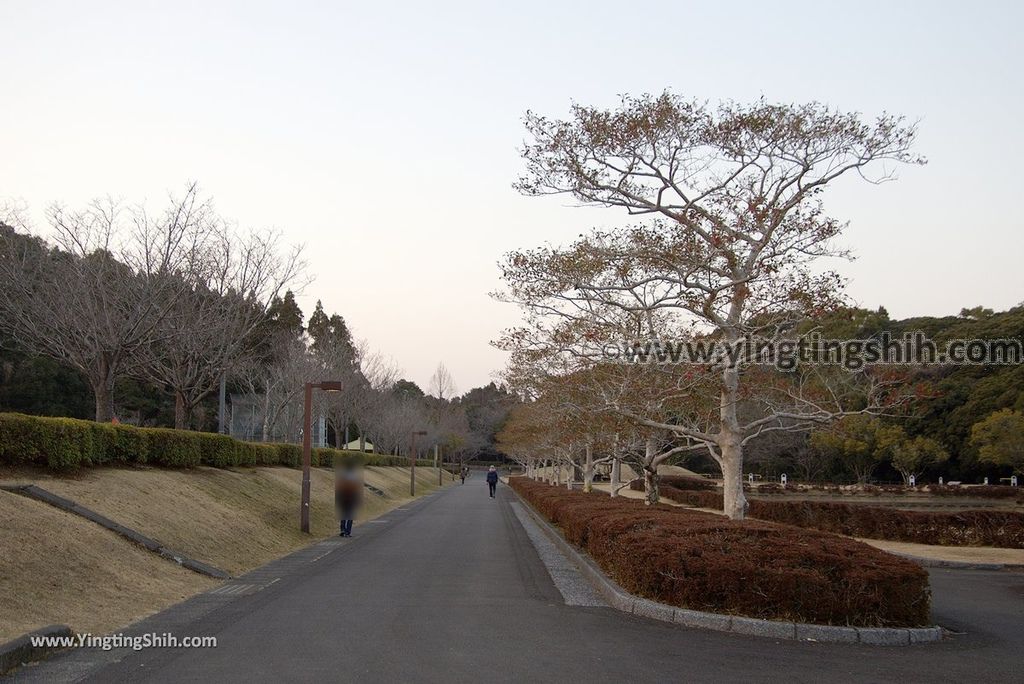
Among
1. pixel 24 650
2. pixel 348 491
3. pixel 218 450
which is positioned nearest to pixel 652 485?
pixel 348 491

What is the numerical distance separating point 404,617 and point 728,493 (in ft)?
25.7

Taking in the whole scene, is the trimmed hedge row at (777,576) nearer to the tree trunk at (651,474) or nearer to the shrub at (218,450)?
the tree trunk at (651,474)

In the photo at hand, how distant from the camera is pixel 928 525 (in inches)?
829

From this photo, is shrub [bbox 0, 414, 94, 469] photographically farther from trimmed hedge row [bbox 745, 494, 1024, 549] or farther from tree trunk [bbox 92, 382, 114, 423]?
trimmed hedge row [bbox 745, 494, 1024, 549]

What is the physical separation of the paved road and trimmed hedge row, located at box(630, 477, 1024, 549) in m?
8.26

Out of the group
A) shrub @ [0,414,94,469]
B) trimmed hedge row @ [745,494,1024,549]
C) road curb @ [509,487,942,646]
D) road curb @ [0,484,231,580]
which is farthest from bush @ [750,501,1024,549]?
shrub @ [0,414,94,469]

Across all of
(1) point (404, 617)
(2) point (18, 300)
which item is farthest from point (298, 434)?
(1) point (404, 617)

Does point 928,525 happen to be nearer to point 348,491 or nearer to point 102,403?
point 348,491

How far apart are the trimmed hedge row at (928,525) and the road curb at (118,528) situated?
1635 centimetres

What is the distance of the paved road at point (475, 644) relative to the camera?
269 inches

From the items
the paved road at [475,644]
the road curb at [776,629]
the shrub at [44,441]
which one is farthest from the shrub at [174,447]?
the road curb at [776,629]

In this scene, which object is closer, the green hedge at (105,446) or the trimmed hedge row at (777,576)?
the trimmed hedge row at (777,576)

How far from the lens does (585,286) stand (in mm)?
15273

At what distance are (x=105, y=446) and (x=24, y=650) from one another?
403 inches
